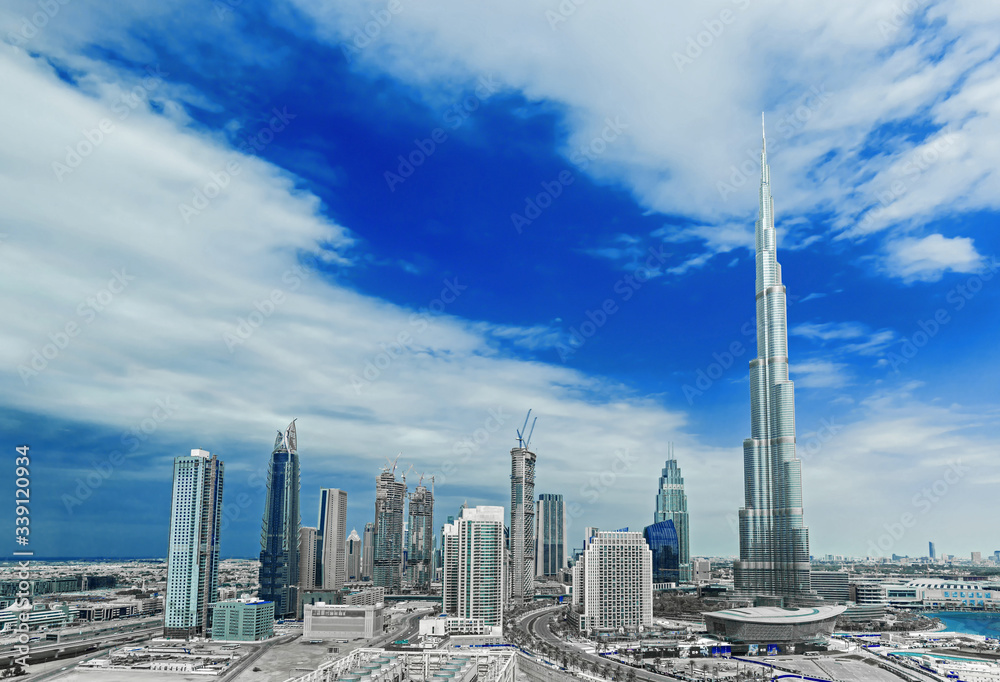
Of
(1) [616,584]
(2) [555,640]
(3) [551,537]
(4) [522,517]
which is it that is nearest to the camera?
(2) [555,640]

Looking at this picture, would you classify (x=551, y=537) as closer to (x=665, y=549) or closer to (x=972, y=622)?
(x=665, y=549)

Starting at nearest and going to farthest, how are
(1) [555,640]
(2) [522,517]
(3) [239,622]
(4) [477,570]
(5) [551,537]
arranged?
(4) [477,570], (3) [239,622], (1) [555,640], (2) [522,517], (5) [551,537]

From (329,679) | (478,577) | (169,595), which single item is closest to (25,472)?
(329,679)

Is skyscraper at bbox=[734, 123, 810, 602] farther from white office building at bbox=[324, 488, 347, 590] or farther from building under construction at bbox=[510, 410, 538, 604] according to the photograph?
white office building at bbox=[324, 488, 347, 590]

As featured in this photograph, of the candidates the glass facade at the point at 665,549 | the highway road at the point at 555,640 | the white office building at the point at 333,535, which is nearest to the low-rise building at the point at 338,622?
the highway road at the point at 555,640

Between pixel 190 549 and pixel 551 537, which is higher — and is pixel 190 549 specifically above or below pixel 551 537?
above

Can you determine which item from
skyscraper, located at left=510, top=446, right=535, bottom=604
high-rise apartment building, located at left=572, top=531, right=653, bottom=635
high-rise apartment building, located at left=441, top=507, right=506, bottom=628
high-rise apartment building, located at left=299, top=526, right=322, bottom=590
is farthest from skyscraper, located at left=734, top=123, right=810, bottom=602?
high-rise apartment building, located at left=299, top=526, right=322, bottom=590

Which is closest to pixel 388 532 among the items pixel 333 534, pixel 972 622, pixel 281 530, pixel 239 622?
pixel 333 534
